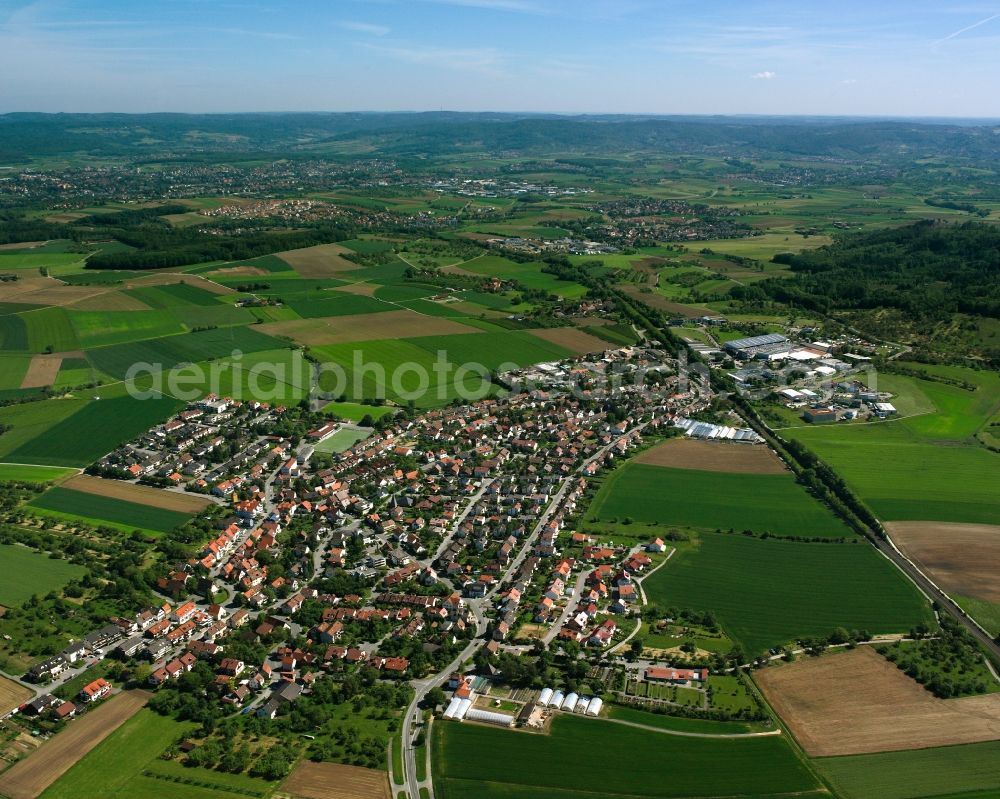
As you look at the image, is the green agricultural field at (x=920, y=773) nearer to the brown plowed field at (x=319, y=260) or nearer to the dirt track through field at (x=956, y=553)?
the dirt track through field at (x=956, y=553)

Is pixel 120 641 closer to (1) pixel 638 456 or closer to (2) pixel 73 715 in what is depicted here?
(2) pixel 73 715

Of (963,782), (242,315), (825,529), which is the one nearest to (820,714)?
(963,782)

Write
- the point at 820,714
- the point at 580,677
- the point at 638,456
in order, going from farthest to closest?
the point at 638,456, the point at 580,677, the point at 820,714

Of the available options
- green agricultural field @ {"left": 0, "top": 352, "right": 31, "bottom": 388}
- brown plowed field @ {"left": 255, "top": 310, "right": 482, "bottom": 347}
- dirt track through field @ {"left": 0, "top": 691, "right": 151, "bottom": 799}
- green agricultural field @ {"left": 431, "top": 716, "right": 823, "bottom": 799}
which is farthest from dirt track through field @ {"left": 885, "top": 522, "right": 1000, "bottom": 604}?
green agricultural field @ {"left": 0, "top": 352, "right": 31, "bottom": 388}

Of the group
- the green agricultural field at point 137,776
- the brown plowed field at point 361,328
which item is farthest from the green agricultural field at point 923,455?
the brown plowed field at point 361,328

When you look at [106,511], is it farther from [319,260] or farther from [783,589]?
[319,260]

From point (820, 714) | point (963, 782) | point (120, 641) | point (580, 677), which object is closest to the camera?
point (963, 782)
